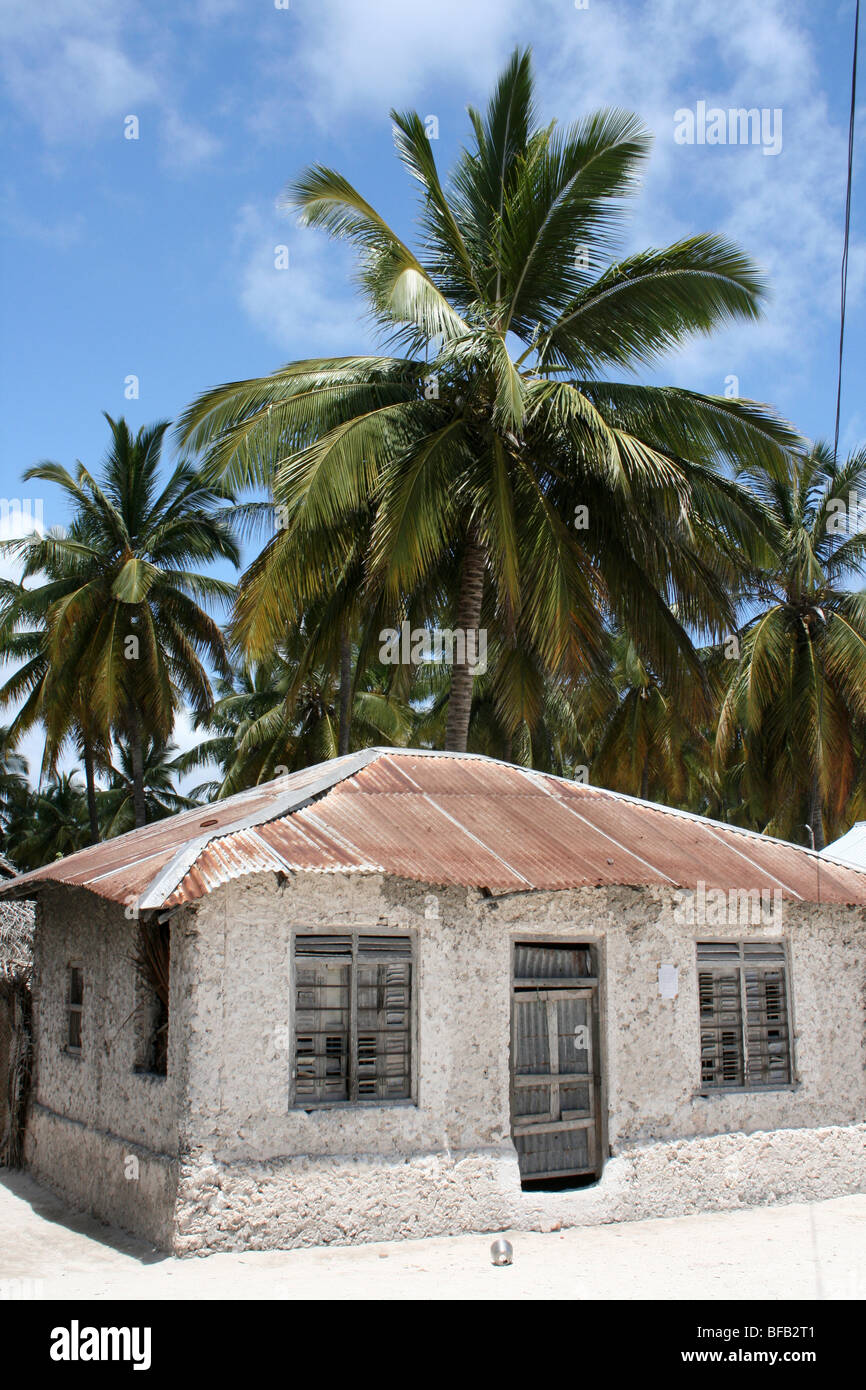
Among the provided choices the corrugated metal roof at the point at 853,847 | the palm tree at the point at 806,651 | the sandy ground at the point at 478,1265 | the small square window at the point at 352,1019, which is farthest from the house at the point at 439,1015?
the palm tree at the point at 806,651

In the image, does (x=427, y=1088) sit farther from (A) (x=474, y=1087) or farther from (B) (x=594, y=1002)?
(B) (x=594, y=1002)

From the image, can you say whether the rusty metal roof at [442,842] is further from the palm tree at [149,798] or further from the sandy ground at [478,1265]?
the palm tree at [149,798]

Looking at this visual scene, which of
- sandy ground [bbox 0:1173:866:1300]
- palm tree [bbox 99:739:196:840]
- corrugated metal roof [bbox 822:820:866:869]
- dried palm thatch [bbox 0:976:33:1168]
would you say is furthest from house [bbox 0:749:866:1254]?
palm tree [bbox 99:739:196:840]

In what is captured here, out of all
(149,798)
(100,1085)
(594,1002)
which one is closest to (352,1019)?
(594,1002)

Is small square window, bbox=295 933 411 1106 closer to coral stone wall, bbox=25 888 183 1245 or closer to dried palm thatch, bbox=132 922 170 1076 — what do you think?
coral stone wall, bbox=25 888 183 1245

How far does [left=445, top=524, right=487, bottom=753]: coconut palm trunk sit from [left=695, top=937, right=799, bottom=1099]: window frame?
3.79m

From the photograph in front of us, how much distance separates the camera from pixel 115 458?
22.1 metres

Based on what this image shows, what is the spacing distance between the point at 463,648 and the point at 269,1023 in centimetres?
572

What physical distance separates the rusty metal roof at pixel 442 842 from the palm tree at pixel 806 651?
27.4 feet

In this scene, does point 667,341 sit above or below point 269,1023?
above

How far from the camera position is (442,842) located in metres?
8.89

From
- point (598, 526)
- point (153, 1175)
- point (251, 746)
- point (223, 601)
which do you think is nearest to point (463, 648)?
point (598, 526)

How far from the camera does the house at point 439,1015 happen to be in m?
8.02
